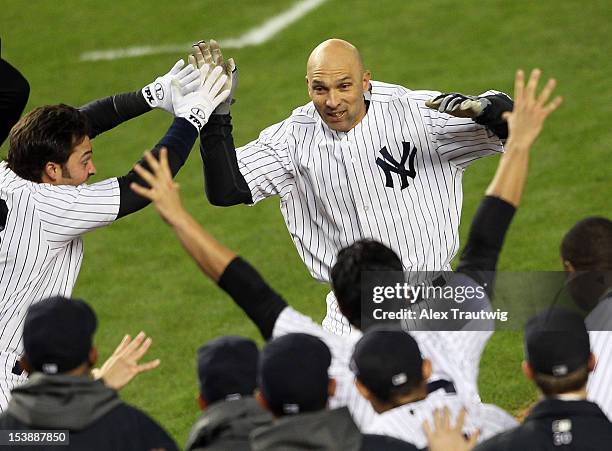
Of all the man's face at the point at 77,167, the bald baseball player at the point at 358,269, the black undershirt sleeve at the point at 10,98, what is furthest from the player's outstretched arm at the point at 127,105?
the bald baseball player at the point at 358,269

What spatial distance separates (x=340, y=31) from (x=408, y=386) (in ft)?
37.0

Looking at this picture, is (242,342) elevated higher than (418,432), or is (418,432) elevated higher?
(242,342)

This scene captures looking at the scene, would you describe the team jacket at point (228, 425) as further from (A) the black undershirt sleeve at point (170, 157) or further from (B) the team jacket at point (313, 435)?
(A) the black undershirt sleeve at point (170, 157)

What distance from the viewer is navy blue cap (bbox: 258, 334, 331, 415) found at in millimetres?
4004

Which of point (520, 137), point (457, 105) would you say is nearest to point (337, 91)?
point (457, 105)

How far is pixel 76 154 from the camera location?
19.6 ft

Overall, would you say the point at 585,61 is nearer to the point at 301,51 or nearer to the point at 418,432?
the point at 301,51

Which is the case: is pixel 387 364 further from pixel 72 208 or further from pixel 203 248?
pixel 72 208

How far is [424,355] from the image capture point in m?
4.73

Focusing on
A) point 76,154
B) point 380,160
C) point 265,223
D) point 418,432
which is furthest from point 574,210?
point 418,432

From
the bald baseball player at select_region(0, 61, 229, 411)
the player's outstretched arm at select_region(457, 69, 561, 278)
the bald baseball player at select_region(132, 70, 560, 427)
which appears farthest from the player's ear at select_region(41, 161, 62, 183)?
the player's outstretched arm at select_region(457, 69, 561, 278)

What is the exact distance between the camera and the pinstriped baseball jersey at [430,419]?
419 cm

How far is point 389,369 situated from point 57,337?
1.14 metres

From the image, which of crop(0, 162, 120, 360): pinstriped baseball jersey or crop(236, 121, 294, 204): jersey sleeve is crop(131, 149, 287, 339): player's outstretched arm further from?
crop(236, 121, 294, 204): jersey sleeve
